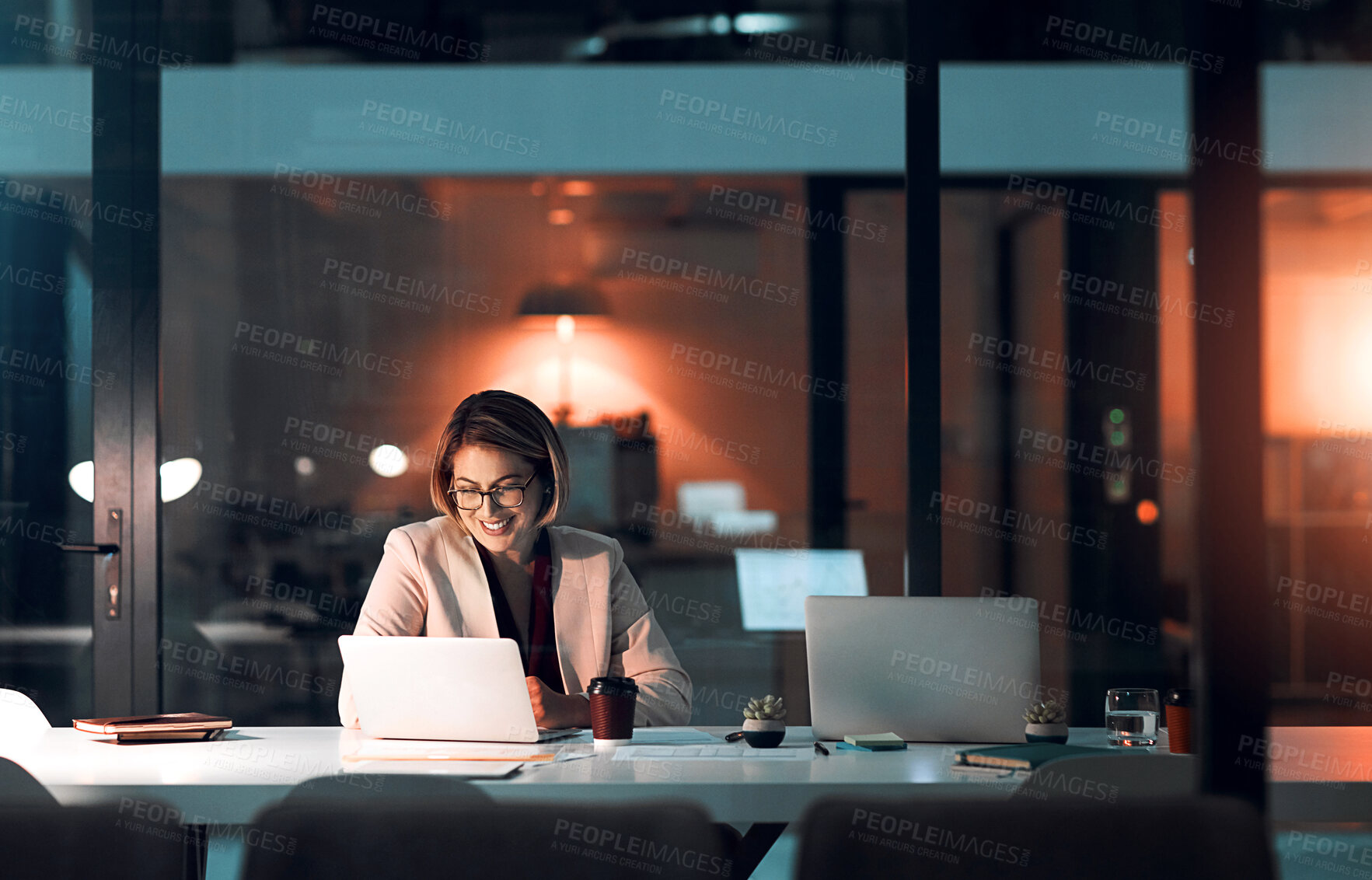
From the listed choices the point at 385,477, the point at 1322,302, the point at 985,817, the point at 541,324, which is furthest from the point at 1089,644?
the point at 985,817

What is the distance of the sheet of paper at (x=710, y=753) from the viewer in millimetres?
2303

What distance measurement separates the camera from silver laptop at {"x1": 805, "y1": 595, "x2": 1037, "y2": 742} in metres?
2.46

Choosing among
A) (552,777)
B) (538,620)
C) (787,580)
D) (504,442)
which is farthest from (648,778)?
(787,580)

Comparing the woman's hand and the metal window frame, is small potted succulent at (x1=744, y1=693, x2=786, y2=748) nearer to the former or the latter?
the woman's hand

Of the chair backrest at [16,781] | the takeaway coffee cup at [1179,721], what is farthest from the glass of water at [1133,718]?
the chair backrest at [16,781]

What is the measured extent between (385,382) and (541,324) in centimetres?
59

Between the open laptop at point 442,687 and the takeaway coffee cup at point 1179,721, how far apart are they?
3.95 feet

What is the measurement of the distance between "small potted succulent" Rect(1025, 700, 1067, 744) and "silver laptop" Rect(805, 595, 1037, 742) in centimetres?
4

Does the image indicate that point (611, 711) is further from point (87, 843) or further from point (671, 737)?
point (87, 843)

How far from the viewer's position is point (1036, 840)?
4.11 feet

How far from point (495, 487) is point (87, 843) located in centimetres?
171

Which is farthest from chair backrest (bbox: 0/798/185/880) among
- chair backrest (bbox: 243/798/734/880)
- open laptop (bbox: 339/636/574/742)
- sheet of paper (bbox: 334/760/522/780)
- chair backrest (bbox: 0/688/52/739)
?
chair backrest (bbox: 0/688/52/739)

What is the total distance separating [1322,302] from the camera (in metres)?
4.71

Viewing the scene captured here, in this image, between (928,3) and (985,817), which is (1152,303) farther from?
(985,817)
